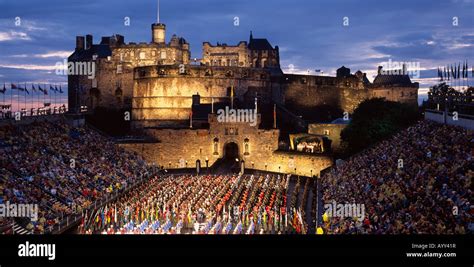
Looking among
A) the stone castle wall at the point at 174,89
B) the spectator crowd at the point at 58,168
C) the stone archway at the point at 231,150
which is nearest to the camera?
the spectator crowd at the point at 58,168

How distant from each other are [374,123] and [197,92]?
1075 inches

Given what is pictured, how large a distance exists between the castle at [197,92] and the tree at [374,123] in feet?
23.9

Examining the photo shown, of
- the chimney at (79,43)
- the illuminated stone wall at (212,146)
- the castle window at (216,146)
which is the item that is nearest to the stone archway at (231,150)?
the illuminated stone wall at (212,146)

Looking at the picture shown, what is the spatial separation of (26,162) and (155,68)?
123 ft

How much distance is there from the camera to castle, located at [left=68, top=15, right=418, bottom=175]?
5541 cm

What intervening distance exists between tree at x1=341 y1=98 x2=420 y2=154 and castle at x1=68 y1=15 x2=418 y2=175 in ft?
23.9

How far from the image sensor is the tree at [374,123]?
157 feet

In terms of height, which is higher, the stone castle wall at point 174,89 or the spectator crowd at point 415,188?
the stone castle wall at point 174,89

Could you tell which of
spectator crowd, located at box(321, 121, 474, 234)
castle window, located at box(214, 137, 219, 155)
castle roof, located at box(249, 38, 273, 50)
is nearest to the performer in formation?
spectator crowd, located at box(321, 121, 474, 234)

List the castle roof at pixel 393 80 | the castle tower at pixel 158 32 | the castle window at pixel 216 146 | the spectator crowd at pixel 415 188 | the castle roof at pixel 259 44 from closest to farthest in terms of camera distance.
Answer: the spectator crowd at pixel 415 188
the castle window at pixel 216 146
the castle roof at pixel 393 80
the castle tower at pixel 158 32
the castle roof at pixel 259 44

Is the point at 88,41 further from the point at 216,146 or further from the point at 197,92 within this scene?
the point at 216,146

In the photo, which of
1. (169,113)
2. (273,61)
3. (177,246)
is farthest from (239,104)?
(177,246)

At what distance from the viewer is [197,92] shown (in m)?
70.1

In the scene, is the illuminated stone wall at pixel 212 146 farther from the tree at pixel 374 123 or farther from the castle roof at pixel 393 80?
the castle roof at pixel 393 80
